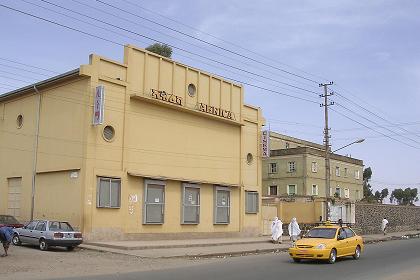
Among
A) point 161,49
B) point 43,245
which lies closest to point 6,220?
point 43,245

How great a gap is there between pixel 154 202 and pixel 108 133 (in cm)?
493

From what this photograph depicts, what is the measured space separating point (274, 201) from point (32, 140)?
22059 mm

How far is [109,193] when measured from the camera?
27.3 m

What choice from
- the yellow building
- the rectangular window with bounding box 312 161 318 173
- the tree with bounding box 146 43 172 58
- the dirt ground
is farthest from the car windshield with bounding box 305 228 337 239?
the rectangular window with bounding box 312 161 318 173

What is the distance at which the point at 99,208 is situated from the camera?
87.2 feet

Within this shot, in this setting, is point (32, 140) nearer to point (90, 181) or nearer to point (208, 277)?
point (90, 181)

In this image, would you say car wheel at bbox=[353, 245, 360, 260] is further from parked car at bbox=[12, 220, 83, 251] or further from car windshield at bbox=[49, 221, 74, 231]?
car windshield at bbox=[49, 221, 74, 231]

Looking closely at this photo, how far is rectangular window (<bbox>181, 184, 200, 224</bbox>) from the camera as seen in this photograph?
31.7 m

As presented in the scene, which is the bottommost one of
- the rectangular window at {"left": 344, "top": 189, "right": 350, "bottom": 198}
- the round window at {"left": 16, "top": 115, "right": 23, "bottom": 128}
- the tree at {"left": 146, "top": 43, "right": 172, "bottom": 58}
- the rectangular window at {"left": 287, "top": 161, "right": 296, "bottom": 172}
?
the rectangular window at {"left": 344, "top": 189, "right": 350, "bottom": 198}

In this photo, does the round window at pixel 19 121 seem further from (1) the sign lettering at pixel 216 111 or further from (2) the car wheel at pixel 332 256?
(2) the car wheel at pixel 332 256

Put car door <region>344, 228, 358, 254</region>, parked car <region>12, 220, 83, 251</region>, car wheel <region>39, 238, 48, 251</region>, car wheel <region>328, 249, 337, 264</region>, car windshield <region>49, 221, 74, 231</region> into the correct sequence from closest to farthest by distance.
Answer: car wheel <region>328, 249, 337, 264</region> → car door <region>344, 228, 358, 254</region> → parked car <region>12, 220, 83, 251</region> → car wheel <region>39, 238, 48, 251</region> → car windshield <region>49, 221, 74, 231</region>

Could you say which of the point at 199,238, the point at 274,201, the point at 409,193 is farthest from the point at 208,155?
the point at 409,193

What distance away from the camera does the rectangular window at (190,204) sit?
3169 centimetres

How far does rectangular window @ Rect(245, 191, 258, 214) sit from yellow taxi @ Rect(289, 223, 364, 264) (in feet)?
47.7
